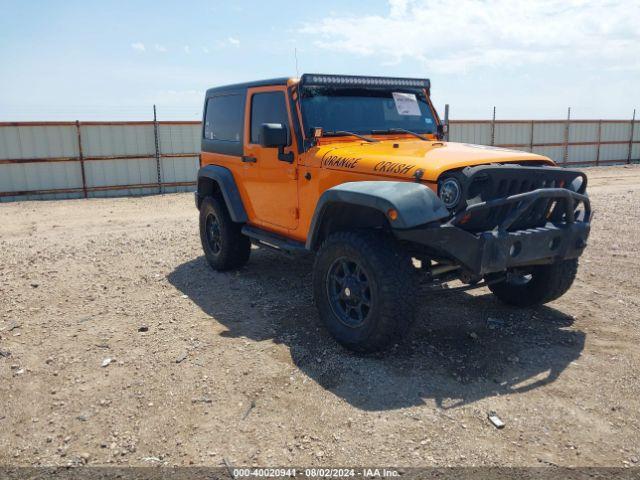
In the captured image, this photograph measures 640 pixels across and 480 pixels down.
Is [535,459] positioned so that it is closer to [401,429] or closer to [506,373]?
[401,429]

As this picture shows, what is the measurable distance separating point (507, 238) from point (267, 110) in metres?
2.74

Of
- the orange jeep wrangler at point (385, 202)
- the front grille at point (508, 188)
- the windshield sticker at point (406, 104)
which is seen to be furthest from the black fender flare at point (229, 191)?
the front grille at point (508, 188)

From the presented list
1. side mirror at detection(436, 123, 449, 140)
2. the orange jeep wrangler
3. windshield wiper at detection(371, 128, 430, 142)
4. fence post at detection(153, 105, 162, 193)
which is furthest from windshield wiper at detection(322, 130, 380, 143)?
fence post at detection(153, 105, 162, 193)

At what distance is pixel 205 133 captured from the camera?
6695 millimetres

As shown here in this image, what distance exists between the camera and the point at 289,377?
149 inches

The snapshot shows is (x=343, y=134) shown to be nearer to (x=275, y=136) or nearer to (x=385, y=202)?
(x=275, y=136)

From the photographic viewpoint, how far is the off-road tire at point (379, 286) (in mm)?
3646

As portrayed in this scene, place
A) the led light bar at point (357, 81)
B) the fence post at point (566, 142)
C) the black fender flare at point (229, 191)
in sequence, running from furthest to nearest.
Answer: the fence post at point (566, 142), the black fender flare at point (229, 191), the led light bar at point (357, 81)

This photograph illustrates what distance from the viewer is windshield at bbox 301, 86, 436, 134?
4.86m

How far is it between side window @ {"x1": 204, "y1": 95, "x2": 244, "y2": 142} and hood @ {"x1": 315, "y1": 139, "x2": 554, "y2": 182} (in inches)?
62.1

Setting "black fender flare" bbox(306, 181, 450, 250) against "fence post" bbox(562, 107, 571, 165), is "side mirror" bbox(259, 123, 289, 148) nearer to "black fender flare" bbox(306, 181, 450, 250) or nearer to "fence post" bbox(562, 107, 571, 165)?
"black fender flare" bbox(306, 181, 450, 250)

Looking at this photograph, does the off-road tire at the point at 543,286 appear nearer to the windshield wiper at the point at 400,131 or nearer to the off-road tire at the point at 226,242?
the windshield wiper at the point at 400,131

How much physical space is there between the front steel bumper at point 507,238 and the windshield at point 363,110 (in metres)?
1.62

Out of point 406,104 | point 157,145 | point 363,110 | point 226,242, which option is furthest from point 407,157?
point 157,145
